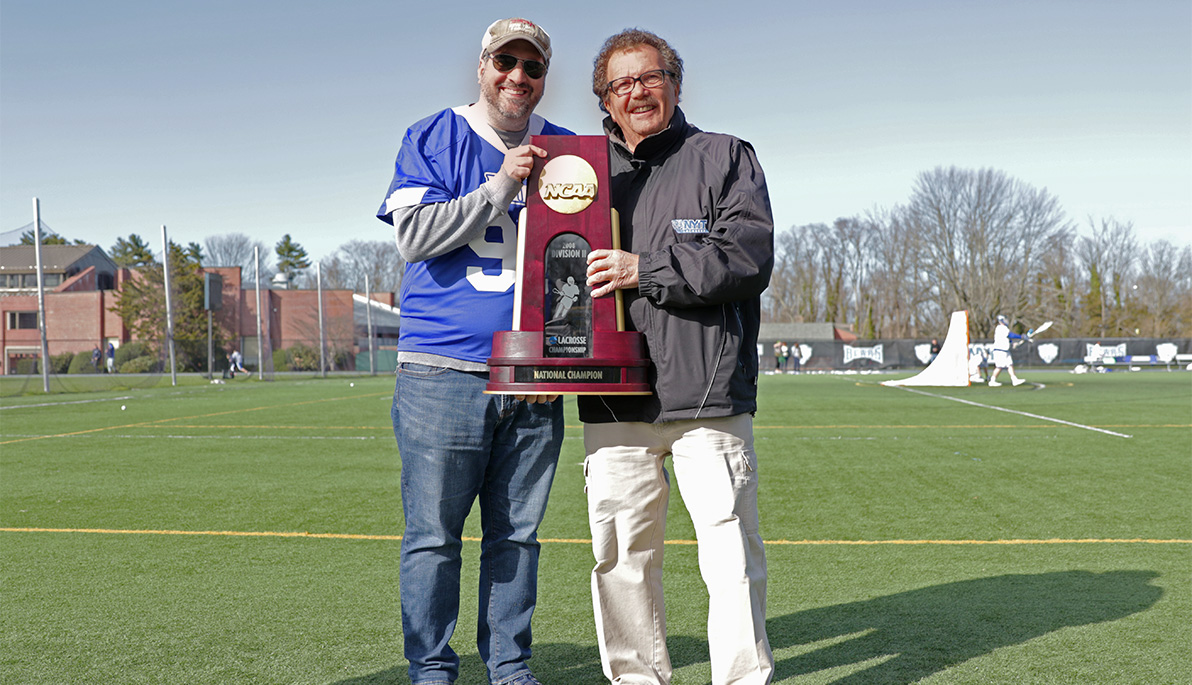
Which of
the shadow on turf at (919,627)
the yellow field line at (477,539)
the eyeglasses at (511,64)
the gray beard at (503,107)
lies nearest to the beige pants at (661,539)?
the shadow on turf at (919,627)

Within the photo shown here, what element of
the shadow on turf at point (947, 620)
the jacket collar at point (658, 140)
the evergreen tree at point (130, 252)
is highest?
the evergreen tree at point (130, 252)

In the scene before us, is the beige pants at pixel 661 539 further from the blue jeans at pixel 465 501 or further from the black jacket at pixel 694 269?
the blue jeans at pixel 465 501

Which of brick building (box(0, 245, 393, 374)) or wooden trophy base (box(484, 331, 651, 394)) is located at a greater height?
brick building (box(0, 245, 393, 374))

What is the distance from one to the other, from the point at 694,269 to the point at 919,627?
6.10 feet

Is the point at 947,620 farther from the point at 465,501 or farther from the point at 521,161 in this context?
the point at 521,161

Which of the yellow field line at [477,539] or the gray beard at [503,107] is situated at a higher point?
the gray beard at [503,107]

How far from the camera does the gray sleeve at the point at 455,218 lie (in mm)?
2357

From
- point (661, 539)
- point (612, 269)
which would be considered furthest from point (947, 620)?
point (612, 269)

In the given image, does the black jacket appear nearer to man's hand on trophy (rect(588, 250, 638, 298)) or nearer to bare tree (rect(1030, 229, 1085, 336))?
man's hand on trophy (rect(588, 250, 638, 298))

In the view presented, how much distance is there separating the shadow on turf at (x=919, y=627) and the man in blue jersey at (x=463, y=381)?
37 cm

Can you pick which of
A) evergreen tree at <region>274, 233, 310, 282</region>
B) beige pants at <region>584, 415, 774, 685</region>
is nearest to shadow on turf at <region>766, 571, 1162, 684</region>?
beige pants at <region>584, 415, 774, 685</region>

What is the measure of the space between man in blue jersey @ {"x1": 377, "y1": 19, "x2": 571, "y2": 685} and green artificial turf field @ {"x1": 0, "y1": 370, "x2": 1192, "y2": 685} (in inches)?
14.7

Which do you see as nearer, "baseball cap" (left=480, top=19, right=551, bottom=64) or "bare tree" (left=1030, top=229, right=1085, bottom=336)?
"baseball cap" (left=480, top=19, right=551, bottom=64)

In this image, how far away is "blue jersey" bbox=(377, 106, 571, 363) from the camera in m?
2.49
